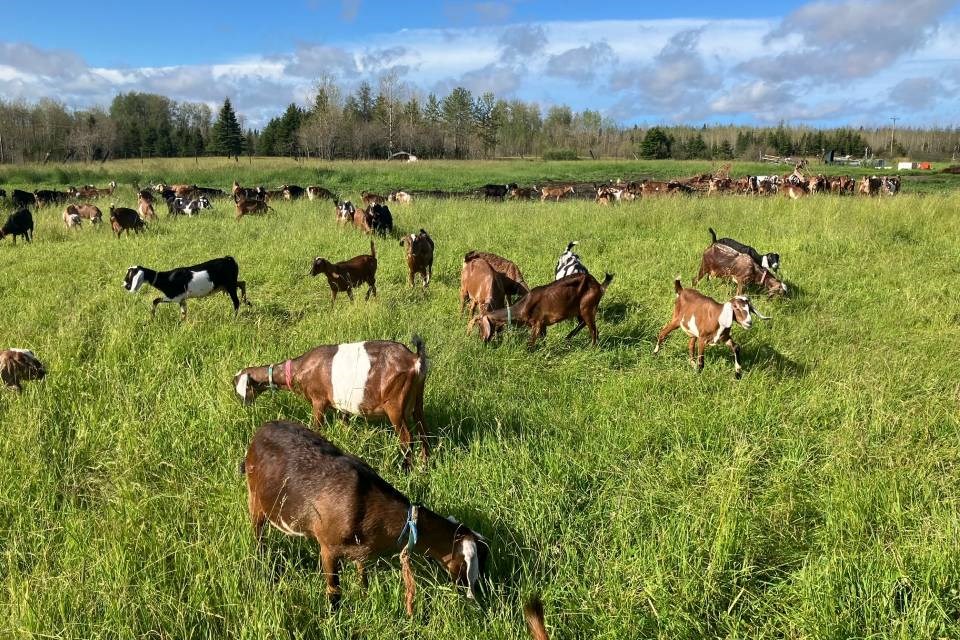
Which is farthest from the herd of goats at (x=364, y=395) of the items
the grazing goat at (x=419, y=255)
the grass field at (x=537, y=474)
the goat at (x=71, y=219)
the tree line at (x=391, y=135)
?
the tree line at (x=391, y=135)

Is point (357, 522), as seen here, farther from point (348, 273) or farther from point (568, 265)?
point (568, 265)

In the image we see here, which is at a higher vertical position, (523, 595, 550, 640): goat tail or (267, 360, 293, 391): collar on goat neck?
(267, 360, 293, 391): collar on goat neck

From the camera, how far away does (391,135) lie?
56688mm

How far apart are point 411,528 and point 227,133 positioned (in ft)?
198

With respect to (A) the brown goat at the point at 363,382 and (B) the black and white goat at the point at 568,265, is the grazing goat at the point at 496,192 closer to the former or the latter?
(B) the black and white goat at the point at 568,265

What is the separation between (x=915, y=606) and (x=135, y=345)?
639cm

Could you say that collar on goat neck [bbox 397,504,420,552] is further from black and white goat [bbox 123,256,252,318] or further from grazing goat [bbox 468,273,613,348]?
black and white goat [bbox 123,256,252,318]

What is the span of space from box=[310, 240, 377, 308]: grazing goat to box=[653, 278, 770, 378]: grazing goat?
435 centimetres

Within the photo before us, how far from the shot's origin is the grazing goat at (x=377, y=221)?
43.5 ft

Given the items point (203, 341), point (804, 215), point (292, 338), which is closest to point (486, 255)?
point (292, 338)

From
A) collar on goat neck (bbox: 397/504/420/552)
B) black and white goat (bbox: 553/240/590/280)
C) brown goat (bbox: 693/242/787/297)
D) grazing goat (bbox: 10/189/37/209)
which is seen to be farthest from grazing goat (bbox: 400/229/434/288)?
grazing goat (bbox: 10/189/37/209)

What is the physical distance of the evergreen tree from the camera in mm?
54334

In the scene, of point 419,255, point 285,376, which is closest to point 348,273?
point 419,255

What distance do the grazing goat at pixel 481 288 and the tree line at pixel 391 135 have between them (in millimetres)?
48552
